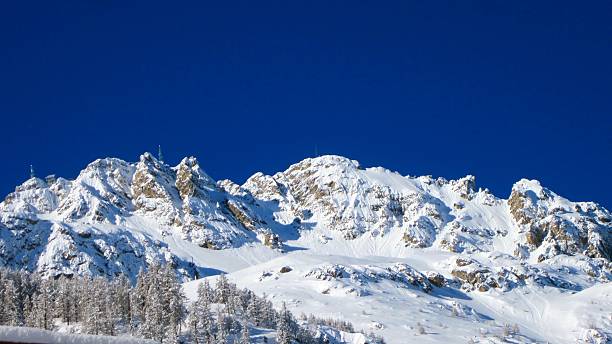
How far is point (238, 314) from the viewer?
13325 centimetres

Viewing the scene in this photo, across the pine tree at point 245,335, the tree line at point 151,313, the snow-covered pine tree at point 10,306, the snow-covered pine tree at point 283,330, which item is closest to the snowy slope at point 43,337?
the tree line at point 151,313

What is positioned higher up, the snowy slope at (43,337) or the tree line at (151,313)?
the tree line at (151,313)

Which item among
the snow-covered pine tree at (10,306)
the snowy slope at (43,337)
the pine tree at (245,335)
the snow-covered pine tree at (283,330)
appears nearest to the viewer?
the snowy slope at (43,337)

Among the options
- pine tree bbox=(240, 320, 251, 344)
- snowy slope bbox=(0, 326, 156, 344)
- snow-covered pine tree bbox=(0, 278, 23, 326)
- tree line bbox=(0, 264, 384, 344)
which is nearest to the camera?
snowy slope bbox=(0, 326, 156, 344)

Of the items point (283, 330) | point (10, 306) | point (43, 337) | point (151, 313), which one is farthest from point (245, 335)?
point (43, 337)

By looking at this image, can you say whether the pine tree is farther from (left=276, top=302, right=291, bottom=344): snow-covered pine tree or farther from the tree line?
(left=276, top=302, right=291, bottom=344): snow-covered pine tree

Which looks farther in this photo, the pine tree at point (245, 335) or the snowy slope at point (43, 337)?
the pine tree at point (245, 335)

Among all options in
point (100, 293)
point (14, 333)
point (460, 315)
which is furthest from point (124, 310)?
point (14, 333)

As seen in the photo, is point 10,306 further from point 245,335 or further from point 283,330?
point 283,330

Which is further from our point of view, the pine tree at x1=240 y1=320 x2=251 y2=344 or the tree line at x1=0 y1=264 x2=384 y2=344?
the tree line at x1=0 y1=264 x2=384 y2=344

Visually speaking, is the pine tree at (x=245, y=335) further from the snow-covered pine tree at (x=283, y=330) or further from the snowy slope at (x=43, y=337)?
the snowy slope at (x=43, y=337)

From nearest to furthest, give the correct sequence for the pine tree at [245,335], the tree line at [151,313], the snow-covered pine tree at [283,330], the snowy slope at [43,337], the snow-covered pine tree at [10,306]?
the snowy slope at [43,337] < the pine tree at [245,335] < the tree line at [151,313] < the snow-covered pine tree at [283,330] < the snow-covered pine tree at [10,306]

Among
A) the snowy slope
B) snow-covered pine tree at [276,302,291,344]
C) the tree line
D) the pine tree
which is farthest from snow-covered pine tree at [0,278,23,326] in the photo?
the snowy slope

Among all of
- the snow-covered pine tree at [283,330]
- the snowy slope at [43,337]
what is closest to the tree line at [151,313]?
the snow-covered pine tree at [283,330]
